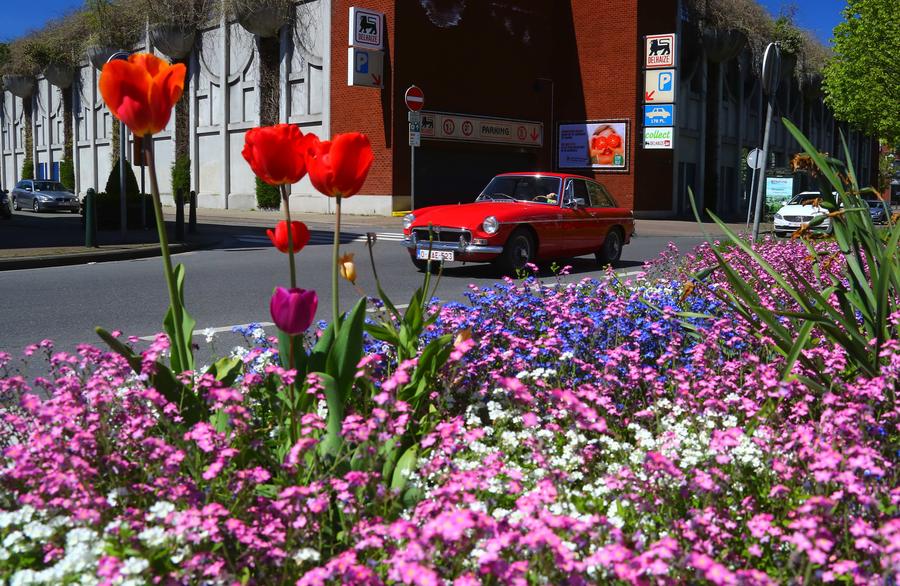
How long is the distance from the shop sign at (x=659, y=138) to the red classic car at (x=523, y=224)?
21353 mm

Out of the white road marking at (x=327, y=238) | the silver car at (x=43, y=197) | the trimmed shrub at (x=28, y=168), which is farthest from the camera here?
the trimmed shrub at (x=28, y=168)

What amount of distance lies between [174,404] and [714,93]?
138 ft

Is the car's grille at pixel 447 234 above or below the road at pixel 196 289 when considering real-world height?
above

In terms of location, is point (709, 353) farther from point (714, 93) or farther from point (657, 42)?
point (714, 93)

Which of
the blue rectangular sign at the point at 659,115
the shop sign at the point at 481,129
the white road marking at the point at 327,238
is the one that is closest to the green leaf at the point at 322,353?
the white road marking at the point at 327,238

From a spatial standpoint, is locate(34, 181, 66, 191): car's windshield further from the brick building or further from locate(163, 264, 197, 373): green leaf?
locate(163, 264, 197, 373): green leaf

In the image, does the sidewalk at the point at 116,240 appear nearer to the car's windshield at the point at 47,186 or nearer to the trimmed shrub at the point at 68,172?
the car's windshield at the point at 47,186

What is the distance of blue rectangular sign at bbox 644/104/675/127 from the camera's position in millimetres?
35750

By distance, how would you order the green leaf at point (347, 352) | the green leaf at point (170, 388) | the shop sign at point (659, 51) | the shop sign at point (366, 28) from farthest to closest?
the shop sign at point (659, 51), the shop sign at point (366, 28), the green leaf at point (347, 352), the green leaf at point (170, 388)

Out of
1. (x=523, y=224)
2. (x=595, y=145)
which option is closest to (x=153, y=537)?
(x=523, y=224)

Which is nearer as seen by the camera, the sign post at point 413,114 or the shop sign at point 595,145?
the sign post at point 413,114

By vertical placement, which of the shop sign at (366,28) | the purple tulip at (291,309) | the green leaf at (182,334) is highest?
the shop sign at (366,28)

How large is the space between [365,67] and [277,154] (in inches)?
1163

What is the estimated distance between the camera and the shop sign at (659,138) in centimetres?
3556
